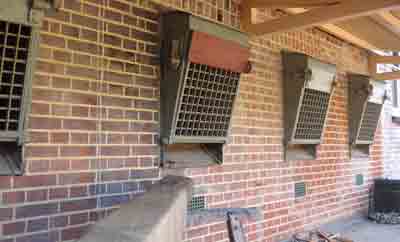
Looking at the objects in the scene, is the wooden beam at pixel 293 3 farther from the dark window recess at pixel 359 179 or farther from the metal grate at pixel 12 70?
the dark window recess at pixel 359 179

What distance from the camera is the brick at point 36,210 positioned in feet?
8.43

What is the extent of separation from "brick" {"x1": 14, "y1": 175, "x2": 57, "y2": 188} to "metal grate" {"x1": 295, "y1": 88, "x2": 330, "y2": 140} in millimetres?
3134

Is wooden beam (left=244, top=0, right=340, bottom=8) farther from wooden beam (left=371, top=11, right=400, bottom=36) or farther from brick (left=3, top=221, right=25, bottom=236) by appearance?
brick (left=3, top=221, right=25, bottom=236)

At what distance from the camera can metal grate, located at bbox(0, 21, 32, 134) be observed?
238 cm

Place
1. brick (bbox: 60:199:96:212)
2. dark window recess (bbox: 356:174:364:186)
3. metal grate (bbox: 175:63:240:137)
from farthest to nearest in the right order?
dark window recess (bbox: 356:174:364:186) → metal grate (bbox: 175:63:240:137) → brick (bbox: 60:199:96:212)

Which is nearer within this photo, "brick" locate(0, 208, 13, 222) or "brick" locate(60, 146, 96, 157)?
"brick" locate(0, 208, 13, 222)

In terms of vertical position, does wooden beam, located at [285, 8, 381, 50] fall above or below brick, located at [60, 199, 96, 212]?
above

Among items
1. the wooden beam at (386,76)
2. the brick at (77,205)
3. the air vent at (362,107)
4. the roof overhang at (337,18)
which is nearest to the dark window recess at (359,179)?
the air vent at (362,107)

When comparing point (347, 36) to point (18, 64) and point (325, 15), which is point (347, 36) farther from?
point (18, 64)

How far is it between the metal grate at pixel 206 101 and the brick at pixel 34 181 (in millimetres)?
1080

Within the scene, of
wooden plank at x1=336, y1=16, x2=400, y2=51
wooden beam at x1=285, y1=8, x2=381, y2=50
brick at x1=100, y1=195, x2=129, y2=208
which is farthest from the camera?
wooden beam at x1=285, y1=8, x2=381, y2=50

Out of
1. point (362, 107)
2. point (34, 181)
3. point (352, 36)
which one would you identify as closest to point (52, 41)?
point (34, 181)

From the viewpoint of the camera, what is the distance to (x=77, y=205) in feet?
9.46

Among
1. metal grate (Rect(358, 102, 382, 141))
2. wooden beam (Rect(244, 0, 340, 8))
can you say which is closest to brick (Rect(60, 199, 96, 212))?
wooden beam (Rect(244, 0, 340, 8))
